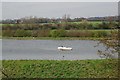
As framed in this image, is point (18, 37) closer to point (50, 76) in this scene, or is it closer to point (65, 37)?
point (65, 37)

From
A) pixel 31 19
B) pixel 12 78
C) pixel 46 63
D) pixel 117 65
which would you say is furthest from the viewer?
pixel 31 19

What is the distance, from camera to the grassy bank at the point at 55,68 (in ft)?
34.7

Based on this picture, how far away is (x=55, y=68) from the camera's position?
11.3 meters

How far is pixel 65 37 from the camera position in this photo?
77.3 feet

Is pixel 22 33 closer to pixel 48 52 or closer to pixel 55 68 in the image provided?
pixel 48 52

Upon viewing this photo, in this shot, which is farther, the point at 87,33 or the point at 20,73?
the point at 87,33

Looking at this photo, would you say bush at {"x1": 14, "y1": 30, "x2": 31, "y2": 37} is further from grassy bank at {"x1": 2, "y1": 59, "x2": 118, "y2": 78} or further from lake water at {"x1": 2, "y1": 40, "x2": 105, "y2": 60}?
grassy bank at {"x1": 2, "y1": 59, "x2": 118, "y2": 78}

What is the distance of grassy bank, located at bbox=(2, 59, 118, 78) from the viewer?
10.6 meters

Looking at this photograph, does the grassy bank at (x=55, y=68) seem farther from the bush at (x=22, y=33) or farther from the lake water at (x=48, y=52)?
the bush at (x=22, y=33)

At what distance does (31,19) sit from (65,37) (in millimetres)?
4338

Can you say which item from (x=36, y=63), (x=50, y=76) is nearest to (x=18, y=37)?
(x=36, y=63)

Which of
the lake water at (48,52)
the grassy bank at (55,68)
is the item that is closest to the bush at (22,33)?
the lake water at (48,52)

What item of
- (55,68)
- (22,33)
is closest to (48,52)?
(55,68)

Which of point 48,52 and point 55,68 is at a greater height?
point 48,52
